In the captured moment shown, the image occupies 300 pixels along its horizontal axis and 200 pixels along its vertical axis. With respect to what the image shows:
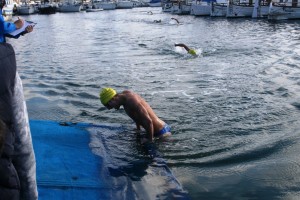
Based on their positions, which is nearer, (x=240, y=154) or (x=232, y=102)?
(x=240, y=154)

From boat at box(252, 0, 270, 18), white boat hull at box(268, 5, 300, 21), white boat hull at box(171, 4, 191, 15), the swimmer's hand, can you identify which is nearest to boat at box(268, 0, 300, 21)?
white boat hull at box(268, 5, 300, 21)

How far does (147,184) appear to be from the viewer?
5.18 m

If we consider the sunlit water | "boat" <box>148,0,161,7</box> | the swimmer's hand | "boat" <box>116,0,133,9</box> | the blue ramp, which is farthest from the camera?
"boat" <box>148,0,161,7</box>

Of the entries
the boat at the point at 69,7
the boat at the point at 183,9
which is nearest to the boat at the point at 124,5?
the boat at the point at 69,7

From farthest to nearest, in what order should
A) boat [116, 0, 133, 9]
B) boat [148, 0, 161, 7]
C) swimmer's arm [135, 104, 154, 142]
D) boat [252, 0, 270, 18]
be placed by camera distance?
boat [148, 0, 161, 7], boat [116, 0, 133, 9], boat [252, 0, 270, 18], swimmer's arm [135, 104, 154, 142]

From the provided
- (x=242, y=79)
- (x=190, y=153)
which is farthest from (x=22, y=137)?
(x=242, y=79)

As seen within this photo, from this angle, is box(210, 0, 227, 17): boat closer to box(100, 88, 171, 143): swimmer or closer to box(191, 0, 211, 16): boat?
box(191, 0, 211, 16): boat

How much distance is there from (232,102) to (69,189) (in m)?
6.23

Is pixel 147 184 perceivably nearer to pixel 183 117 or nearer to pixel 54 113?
pixel 183 117

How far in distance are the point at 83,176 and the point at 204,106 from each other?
17.0 ft

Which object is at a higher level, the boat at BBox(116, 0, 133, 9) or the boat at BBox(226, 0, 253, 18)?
the boat at BBox(116, 0, 133, 9)

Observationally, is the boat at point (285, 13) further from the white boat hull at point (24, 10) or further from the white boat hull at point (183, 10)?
the white boat hull at point (24, 10)

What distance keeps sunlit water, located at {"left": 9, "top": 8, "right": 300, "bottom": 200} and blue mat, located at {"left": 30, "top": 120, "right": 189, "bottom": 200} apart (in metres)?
0.35

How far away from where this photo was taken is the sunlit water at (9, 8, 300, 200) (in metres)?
5.93
